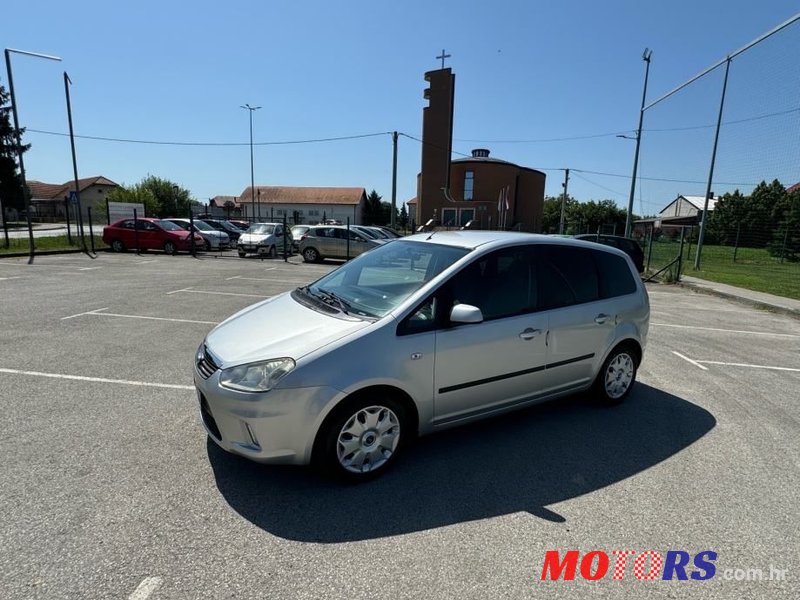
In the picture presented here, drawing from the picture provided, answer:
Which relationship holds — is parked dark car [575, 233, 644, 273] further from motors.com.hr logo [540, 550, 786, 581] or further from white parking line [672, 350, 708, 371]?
motors.com.hr logo [540, 550, 786, 581]

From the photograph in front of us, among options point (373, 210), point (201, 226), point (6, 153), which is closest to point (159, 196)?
point (6, 153)

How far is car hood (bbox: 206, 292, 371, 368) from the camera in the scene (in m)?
2.83

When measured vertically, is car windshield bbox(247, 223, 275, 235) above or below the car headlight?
above

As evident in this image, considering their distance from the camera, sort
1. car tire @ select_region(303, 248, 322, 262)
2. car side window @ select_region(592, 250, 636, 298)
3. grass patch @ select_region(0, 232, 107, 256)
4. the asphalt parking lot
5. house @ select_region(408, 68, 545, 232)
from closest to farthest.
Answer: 1. the asphalt parking lot
2. car side window @ select_region(592, 250, 636, 298)
3. grass patch @ select_region(0, 232, 107, 256)
4. car tire @ select_region(303, 248, 322, 262)
5. house @ select_region(408, 68, 545, 232)

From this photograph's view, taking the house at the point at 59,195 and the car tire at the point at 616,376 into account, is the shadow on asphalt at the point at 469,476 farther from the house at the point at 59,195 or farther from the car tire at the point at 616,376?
the house at the point at 59,195

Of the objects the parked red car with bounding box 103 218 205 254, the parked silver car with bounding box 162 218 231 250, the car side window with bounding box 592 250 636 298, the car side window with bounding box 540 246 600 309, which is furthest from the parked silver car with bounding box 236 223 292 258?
the car side window with bounding box 540 246 600 309

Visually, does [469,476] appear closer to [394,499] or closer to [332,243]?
[394,499]

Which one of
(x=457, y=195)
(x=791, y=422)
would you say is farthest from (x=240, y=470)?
(x=457, y=195)

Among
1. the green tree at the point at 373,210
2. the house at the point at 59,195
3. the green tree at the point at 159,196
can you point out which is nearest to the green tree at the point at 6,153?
the green tree at the point at 159,196

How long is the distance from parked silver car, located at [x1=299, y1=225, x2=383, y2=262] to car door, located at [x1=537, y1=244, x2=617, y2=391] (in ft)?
50.0

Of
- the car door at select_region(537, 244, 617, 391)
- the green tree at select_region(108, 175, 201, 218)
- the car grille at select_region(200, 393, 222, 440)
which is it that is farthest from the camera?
the green tree at select_region(108, 175, 201, 218)

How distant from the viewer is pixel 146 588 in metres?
2.09

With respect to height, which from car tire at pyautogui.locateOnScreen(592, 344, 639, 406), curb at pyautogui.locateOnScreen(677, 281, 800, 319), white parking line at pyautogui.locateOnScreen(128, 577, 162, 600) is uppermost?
car tire at pyautogui.locateOnScreen(592, 344, 639, 406)

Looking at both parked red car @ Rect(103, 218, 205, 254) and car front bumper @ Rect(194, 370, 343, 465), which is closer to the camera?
car front bumper @ Rect(194, 370, 343, 465)
